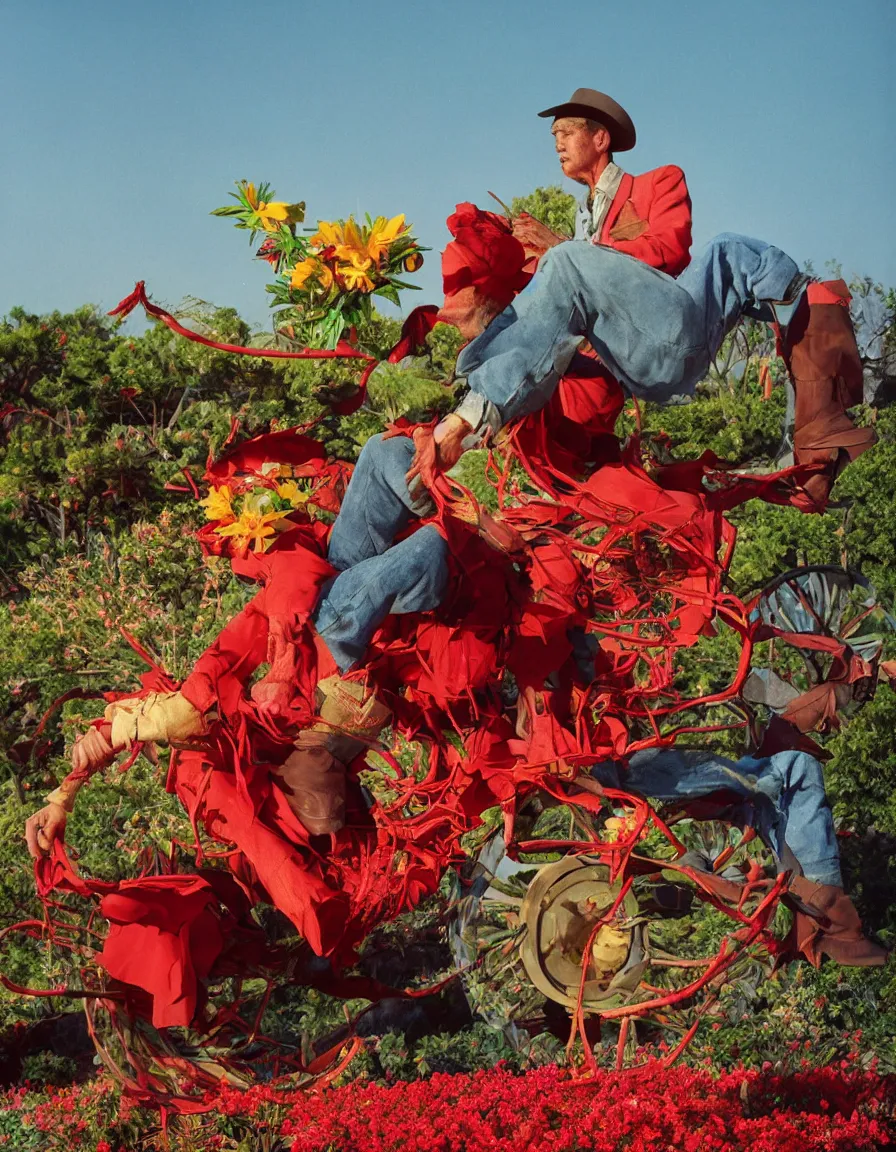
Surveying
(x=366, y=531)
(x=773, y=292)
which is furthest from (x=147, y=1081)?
(x=773, y=292)

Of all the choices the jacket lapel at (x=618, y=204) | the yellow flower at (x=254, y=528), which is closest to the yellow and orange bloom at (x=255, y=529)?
the yellow flower at (x=254, y=528)

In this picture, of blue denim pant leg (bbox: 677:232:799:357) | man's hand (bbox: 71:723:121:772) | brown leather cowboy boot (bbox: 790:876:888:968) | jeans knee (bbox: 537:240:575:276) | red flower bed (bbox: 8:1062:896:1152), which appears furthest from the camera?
red flower bed (bbox: 8:1062:896:1152)

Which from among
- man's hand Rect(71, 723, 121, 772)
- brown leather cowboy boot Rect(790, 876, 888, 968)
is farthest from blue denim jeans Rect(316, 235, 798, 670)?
brown leather cowboy boot Rect(790, 876, 888, 968)

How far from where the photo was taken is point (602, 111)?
324 cm

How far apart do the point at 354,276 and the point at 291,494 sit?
54cm

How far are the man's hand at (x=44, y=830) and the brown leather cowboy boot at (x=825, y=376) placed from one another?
190 centimetres

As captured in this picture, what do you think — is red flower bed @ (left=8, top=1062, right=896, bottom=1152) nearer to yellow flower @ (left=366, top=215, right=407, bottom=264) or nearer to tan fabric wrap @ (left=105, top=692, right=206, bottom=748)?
tan fabric wrap @ (left=105, top=692, right=206, bottom=748)

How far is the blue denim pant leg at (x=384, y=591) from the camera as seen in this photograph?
3197 millimetres

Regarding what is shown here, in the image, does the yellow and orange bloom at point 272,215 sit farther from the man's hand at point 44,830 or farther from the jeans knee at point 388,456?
the man's hand at point 44,830

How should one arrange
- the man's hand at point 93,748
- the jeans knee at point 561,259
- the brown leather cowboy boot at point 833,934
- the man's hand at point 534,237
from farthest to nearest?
1. the brown leather cowboy boot at point 833,934
2. the man's hand at point 93,748
3. the man's hand at point 534,237
4. the jeans knee at point 561,259

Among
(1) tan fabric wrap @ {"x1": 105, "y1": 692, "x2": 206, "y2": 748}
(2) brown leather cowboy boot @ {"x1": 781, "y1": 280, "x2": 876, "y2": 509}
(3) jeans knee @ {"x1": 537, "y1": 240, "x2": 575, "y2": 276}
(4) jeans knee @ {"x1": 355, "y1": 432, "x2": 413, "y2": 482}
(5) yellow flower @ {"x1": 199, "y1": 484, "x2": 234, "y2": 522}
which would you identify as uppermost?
(3) jeans knee @ {"x1": 537, "y1": 240, "x2": 575, "y2": 276}

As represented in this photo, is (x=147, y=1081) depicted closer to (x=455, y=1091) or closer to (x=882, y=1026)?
(x=455, y=1091)

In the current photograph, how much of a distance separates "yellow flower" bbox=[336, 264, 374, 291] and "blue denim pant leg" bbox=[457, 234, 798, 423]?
0.36 m

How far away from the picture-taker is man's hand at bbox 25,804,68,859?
3561 mm
